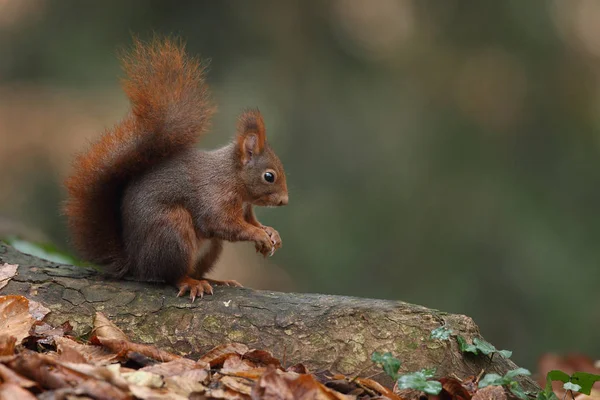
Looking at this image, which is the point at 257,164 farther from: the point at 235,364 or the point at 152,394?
the point at 152,394

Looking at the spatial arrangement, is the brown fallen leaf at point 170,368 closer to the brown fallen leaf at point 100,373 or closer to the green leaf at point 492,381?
the brown fallen leaf at point 100,373

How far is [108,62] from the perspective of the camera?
513cm

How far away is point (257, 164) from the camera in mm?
2938

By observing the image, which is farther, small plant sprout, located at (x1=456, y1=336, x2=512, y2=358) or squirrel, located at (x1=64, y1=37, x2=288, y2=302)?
squirrel, located at (x1=64, y1=37, x2=288, y2=302)

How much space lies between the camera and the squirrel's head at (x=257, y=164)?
2.92 meters

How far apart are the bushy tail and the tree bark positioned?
30 cm

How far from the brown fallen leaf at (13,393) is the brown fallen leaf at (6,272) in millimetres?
969

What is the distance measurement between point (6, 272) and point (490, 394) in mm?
1699

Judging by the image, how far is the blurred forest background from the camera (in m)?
5.11

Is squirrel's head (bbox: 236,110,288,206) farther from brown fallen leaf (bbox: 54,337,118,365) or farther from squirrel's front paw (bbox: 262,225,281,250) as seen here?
brown fallen leaf (bbox: 54,337,118,365)

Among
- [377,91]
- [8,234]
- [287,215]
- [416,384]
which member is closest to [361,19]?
[377,91]

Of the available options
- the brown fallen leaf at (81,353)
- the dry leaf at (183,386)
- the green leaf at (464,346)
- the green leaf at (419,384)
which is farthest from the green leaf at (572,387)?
the brown fallen leaf at (81,353)

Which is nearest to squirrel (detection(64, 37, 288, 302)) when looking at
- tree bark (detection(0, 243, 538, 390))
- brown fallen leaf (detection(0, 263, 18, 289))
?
tree bark (detection(0, 243, 538, 390))

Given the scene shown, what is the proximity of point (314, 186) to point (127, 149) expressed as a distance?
8.96 feet
